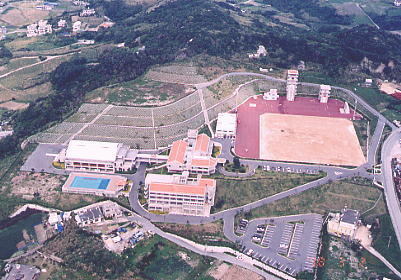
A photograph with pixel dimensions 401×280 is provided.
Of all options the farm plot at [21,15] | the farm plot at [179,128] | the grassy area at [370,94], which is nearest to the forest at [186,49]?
the grassy area at [370,94]

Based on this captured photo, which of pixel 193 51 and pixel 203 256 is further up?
pixel 193 51

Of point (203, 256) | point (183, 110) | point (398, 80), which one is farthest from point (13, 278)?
point (398, 80)

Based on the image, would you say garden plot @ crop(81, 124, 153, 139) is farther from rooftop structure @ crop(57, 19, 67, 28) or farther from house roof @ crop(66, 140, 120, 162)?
rooftop structure @ crop(57, 19, 67, 28)

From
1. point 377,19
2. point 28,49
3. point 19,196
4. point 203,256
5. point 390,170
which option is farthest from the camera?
point 377,19

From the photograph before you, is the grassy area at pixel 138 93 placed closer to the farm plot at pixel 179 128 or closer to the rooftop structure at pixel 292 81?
the farm plot at pixel 179 128

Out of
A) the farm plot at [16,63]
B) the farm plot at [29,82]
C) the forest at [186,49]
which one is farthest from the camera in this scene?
the farm plot at [16,63]

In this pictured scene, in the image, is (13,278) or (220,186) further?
(220,186)

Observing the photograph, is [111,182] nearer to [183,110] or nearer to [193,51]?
[183,110]
